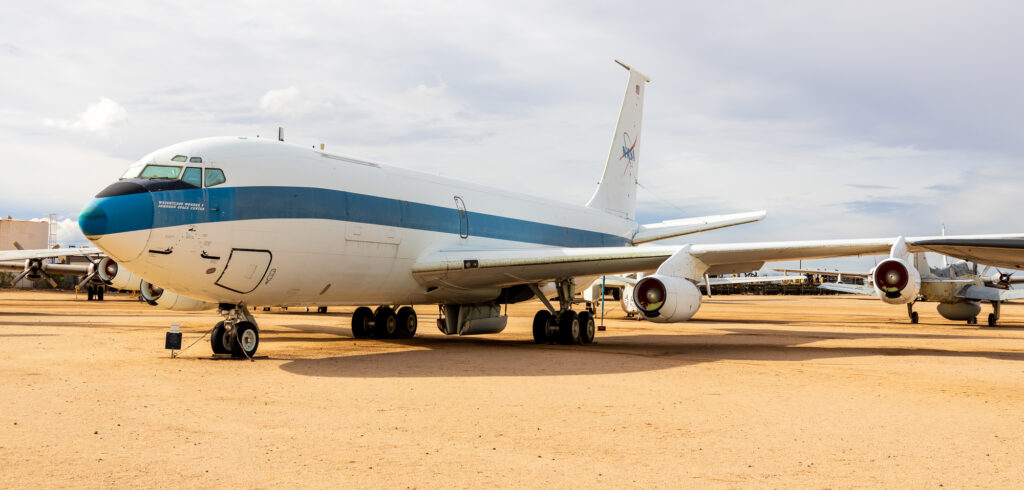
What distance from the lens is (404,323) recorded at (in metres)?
20.6

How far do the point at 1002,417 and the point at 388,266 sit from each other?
1074 centimetres

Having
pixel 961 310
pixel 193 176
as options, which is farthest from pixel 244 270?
pixel 961 310

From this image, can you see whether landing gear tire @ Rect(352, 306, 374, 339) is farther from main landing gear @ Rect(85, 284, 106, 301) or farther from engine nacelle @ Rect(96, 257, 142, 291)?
main landing gear @ Rect(85, 284, 106, 301)

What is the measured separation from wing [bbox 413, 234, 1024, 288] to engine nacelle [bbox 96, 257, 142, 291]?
875 cm

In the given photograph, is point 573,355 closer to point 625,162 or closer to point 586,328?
point 586,328

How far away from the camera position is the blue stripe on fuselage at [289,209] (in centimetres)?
1152

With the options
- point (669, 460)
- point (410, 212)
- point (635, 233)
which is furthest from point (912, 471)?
point (635, 233)

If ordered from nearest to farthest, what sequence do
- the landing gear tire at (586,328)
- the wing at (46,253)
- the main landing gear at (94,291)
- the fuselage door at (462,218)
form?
the fuselage door at (462,218)
the landing gear tire at (586,328)
the wing at (46,253)
the main landing gear at (94,291)

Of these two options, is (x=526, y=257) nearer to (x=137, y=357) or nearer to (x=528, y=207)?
(x=528, y=207)

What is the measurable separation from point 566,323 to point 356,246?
6482 millimetres

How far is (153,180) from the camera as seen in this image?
11867 mm

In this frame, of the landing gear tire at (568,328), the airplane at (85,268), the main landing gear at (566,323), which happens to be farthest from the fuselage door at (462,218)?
the airplane at (85,268)

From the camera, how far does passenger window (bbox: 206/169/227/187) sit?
12344 mm

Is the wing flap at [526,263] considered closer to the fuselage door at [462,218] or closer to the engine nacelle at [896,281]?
the fuselage door at [462,218]
